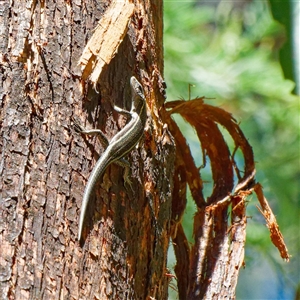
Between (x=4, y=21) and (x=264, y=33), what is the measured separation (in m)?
4.22

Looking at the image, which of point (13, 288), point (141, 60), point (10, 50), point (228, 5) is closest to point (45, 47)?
point (10, 50)

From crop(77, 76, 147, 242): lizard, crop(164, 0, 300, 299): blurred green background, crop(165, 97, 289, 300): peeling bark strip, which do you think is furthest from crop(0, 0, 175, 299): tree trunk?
crop(164, 0, 300, 299): blurred green background

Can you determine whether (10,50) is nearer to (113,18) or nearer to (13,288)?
(113,18)

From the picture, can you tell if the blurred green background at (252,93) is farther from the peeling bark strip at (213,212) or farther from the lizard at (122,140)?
the lizard at (122,140)

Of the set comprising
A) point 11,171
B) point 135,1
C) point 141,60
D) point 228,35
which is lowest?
point 11,171

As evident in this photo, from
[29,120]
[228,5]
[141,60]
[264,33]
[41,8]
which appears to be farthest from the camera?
[228,5]

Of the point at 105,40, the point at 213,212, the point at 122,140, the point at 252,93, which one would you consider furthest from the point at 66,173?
the point at 252,93

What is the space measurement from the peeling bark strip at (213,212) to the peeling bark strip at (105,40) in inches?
19.9

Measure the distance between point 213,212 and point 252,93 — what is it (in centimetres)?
337

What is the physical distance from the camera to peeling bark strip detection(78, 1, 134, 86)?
1767 mm

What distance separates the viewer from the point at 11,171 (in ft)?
5.26

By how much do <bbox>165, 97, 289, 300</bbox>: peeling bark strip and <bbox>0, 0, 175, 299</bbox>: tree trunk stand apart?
28cm

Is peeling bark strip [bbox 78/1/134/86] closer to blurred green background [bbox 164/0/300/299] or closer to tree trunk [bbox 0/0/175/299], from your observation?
tree trunk [bbox 0/0/175/299]

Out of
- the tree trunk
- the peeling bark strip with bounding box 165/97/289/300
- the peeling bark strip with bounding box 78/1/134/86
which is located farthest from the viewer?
the peeling bark strip with bounding box 165/97/289/300
